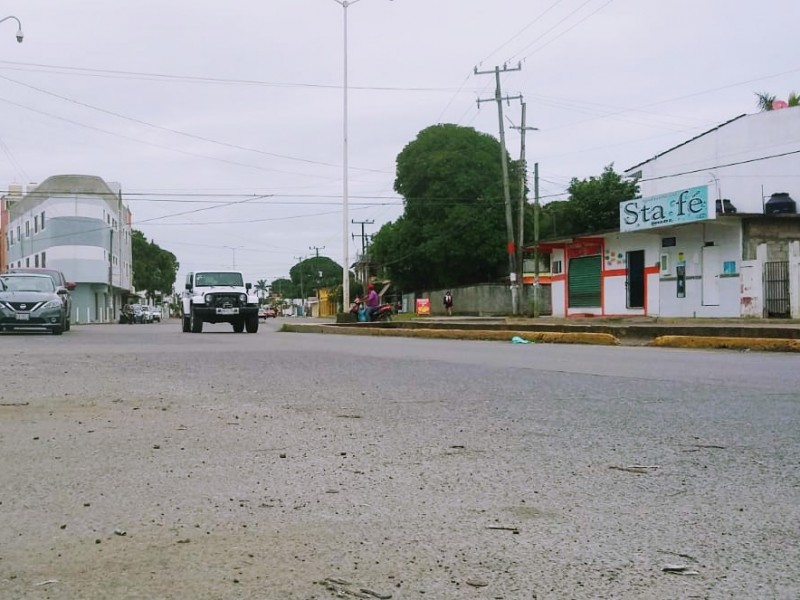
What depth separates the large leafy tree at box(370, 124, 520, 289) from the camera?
5359 centimetres

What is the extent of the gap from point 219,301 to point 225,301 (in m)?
0.18

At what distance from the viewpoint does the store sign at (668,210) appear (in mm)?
26125

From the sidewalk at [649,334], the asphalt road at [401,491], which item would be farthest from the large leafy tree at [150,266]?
the asphalt road at [401,491]

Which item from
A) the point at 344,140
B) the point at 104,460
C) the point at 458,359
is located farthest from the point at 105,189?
the point at 104,460

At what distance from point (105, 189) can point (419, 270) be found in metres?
27.1

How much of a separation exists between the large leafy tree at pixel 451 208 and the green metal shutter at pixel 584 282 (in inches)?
687

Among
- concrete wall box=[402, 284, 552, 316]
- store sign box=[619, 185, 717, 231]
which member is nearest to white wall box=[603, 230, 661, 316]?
store sign box=[619, 185, 717, 231]

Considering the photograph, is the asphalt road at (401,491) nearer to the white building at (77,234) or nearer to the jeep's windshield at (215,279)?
the jeep's windshield at (215,279)

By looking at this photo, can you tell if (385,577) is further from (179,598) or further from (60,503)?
(60,503)

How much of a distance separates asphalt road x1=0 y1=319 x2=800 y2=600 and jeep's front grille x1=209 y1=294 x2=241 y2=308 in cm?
1719

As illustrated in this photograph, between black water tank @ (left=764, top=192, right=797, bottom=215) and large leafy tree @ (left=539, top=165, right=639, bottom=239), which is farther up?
large leafy tree @ (left=539, top=165, right=639, bottom=239)

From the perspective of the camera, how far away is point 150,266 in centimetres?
10294

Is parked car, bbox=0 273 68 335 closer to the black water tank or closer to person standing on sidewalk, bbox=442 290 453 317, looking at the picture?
the black water tank

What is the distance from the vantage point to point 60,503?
3.92 metres
